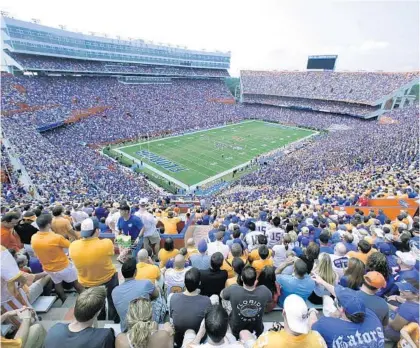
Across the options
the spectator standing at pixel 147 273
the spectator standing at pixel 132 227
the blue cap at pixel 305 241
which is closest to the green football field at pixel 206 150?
the blue cap at pixel 305 241

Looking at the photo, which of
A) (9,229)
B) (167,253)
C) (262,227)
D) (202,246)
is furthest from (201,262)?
(9,229)

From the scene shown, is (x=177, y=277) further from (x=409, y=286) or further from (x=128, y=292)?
(x=409, y=286)

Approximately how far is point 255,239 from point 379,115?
53671 mm

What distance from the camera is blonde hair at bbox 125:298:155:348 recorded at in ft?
8.14

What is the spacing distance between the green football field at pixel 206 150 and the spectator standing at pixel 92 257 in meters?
21.7

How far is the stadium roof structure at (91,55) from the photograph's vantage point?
39312 millimetres

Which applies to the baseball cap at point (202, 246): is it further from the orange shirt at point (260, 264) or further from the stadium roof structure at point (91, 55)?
the stadium roof structure at point (91, 55)

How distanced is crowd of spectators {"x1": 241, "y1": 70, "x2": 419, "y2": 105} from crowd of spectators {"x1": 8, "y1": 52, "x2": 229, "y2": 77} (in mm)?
12250

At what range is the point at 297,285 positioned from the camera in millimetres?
3961

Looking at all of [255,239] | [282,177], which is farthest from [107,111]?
[255,239]

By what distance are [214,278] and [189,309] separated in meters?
0.94

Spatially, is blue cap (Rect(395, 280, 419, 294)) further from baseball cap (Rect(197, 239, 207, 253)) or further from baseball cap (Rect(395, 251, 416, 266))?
baseball cap (Rect(197, 239, 207, 253))

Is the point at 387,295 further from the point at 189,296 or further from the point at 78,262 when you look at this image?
the point at 78,262

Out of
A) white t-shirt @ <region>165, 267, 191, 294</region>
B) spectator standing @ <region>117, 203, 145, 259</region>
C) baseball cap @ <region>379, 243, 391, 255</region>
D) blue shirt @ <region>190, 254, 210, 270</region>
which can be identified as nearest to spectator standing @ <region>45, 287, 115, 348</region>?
white t-shirt @ <region>165, 267, 191, 294</region>
